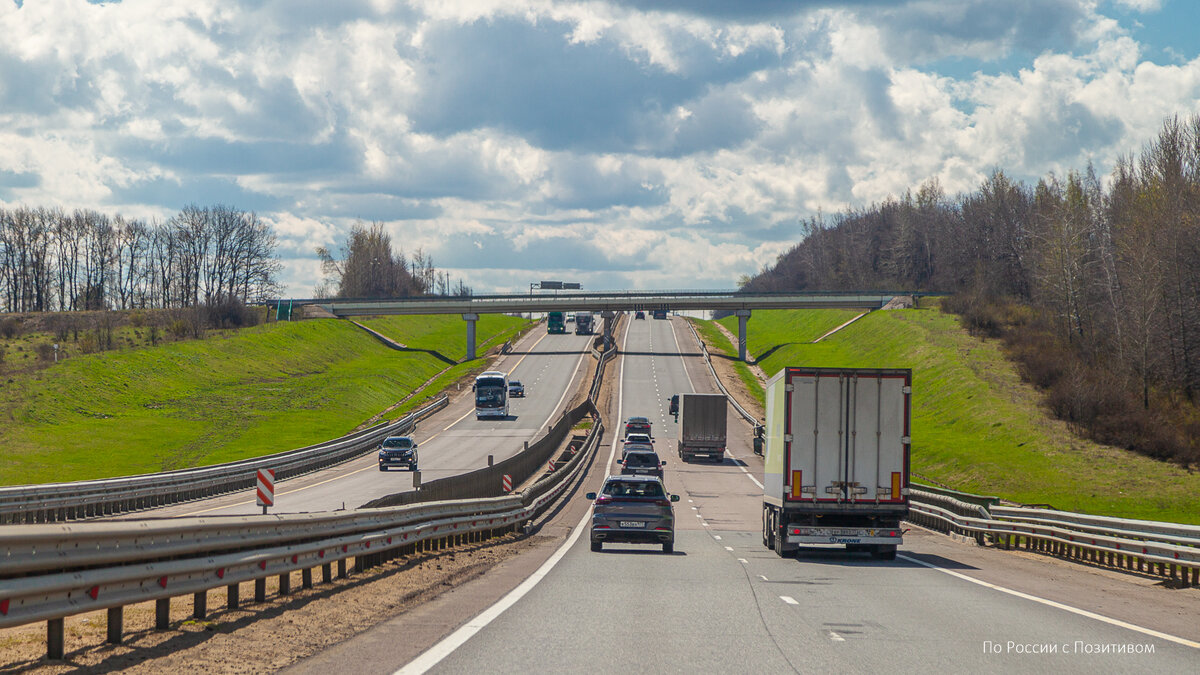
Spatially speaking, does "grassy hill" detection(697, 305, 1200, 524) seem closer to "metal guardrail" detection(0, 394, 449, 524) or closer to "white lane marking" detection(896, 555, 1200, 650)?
"white lane marking" detection(896, 555, 1200, 650)

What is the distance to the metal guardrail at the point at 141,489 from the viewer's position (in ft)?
105

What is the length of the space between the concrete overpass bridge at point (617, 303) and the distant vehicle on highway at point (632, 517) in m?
102

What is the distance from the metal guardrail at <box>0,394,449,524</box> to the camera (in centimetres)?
3192

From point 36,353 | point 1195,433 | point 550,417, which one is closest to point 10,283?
point 36,353

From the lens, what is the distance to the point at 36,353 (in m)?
85.2

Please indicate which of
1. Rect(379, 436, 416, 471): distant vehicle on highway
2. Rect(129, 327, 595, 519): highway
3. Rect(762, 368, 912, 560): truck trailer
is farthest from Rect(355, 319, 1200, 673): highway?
Rect(379, 436, 416, 471): distant vehicle on highway

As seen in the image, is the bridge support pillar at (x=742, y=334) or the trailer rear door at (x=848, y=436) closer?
the trailer rear door at (x=848, y=436)

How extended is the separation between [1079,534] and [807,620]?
13.9 m

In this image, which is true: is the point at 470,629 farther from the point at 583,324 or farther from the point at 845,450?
the point at 583,324

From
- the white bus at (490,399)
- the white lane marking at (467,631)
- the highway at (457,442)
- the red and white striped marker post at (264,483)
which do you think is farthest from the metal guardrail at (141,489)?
the white bus at (490,399)

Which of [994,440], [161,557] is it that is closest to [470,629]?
[161,557]

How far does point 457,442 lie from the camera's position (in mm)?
71562

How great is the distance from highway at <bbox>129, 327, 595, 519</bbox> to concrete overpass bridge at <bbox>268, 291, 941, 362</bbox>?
241 inches

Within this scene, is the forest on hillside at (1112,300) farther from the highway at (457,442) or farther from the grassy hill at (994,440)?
the highway at (457,442)
